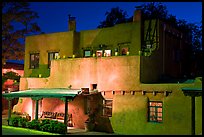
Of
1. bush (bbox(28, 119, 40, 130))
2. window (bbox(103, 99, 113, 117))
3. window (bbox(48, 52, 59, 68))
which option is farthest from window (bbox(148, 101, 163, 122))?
window (bbox(48, 52, 59, 68))

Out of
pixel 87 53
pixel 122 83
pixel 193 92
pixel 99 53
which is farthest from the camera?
pixel 87 53

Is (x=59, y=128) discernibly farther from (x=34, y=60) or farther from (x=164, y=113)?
(x=34, y=60)

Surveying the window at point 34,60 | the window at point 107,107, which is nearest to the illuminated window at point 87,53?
the window at point 34,60

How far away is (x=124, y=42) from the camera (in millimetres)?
25266

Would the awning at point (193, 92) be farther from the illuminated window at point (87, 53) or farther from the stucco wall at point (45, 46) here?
the stucco wall at point (45, 46)

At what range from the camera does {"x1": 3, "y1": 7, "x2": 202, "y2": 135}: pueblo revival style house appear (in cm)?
1936

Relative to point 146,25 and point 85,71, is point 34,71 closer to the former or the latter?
point 85,71

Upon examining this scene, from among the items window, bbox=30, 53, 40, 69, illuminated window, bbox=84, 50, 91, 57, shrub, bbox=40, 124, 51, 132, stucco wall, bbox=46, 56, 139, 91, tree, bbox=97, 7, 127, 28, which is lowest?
shrub, bbox=40, 124, 51, 132

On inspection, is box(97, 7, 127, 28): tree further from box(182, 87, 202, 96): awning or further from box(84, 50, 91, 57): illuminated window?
box(182, 87, 202, 96): awning

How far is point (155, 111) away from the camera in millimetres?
20109

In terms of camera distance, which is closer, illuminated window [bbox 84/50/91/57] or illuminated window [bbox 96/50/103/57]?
illuminated window [bbox 96/50/103/57]

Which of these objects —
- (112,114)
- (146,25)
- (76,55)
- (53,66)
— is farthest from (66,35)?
(112,114)

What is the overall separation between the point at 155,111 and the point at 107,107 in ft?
12.7

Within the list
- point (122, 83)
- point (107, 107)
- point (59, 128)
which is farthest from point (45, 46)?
point (59, 128)
